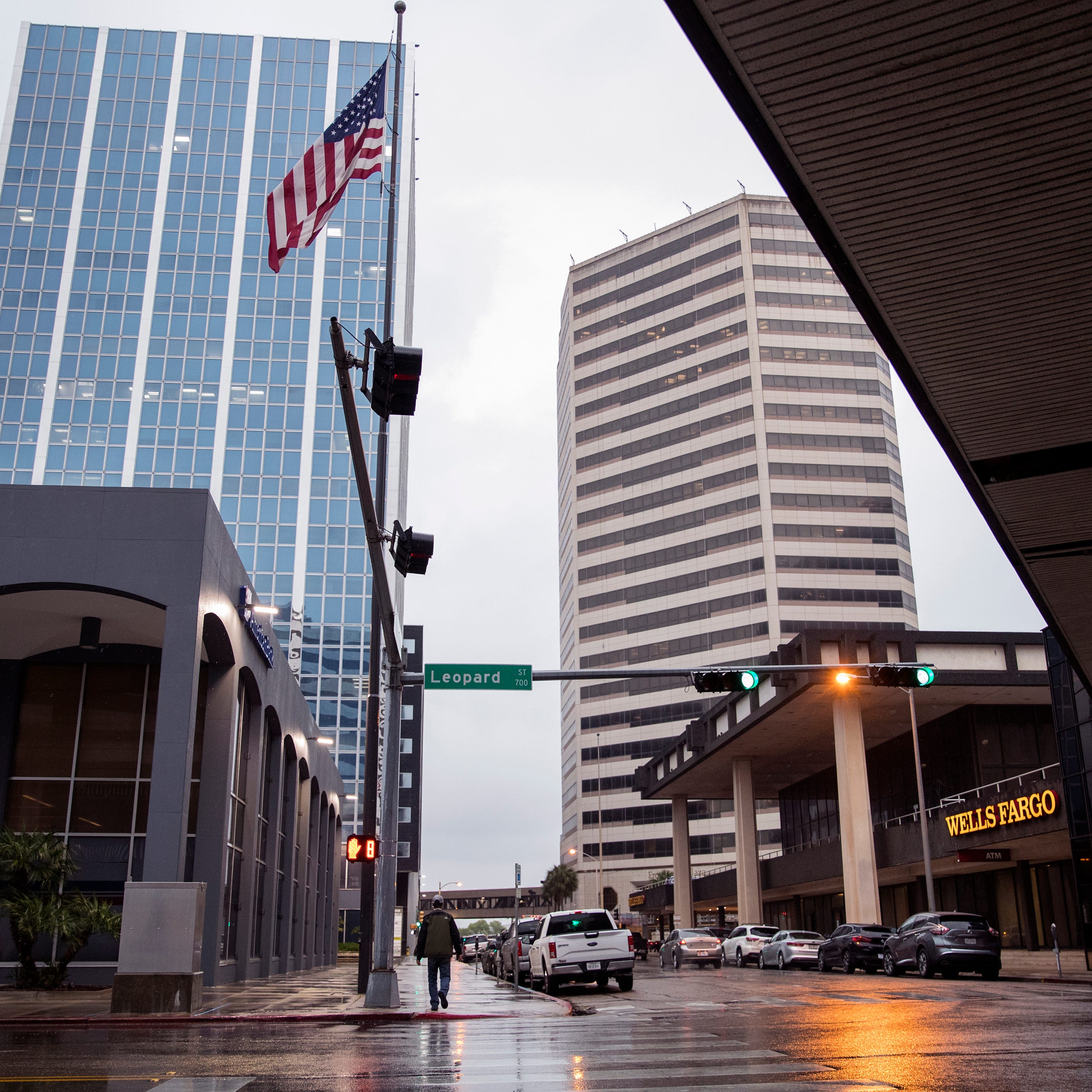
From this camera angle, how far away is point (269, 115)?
347 ft

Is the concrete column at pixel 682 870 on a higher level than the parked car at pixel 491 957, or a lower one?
higher

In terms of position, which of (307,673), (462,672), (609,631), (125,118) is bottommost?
(462,672)

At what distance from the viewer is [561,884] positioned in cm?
12862

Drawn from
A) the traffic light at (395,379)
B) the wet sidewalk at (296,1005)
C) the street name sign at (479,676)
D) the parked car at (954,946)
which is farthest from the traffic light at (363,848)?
the parked car at (954,946)

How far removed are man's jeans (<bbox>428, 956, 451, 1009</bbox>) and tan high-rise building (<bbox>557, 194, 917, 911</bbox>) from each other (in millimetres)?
87983

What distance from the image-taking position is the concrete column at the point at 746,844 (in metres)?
52.8

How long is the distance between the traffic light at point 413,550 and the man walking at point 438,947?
670 centimetres

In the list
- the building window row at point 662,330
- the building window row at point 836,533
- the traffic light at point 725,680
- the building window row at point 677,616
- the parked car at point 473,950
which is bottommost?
the parked car at point 473,950

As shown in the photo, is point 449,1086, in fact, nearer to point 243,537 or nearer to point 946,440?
point 946,440

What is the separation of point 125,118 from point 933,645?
94.6m

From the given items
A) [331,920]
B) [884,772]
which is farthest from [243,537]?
[884,772]

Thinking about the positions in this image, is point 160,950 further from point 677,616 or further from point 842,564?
point 677,616

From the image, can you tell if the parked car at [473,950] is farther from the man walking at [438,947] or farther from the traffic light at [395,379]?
the traffic light at [395,379]

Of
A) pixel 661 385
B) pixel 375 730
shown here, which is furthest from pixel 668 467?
pixel 375 730
